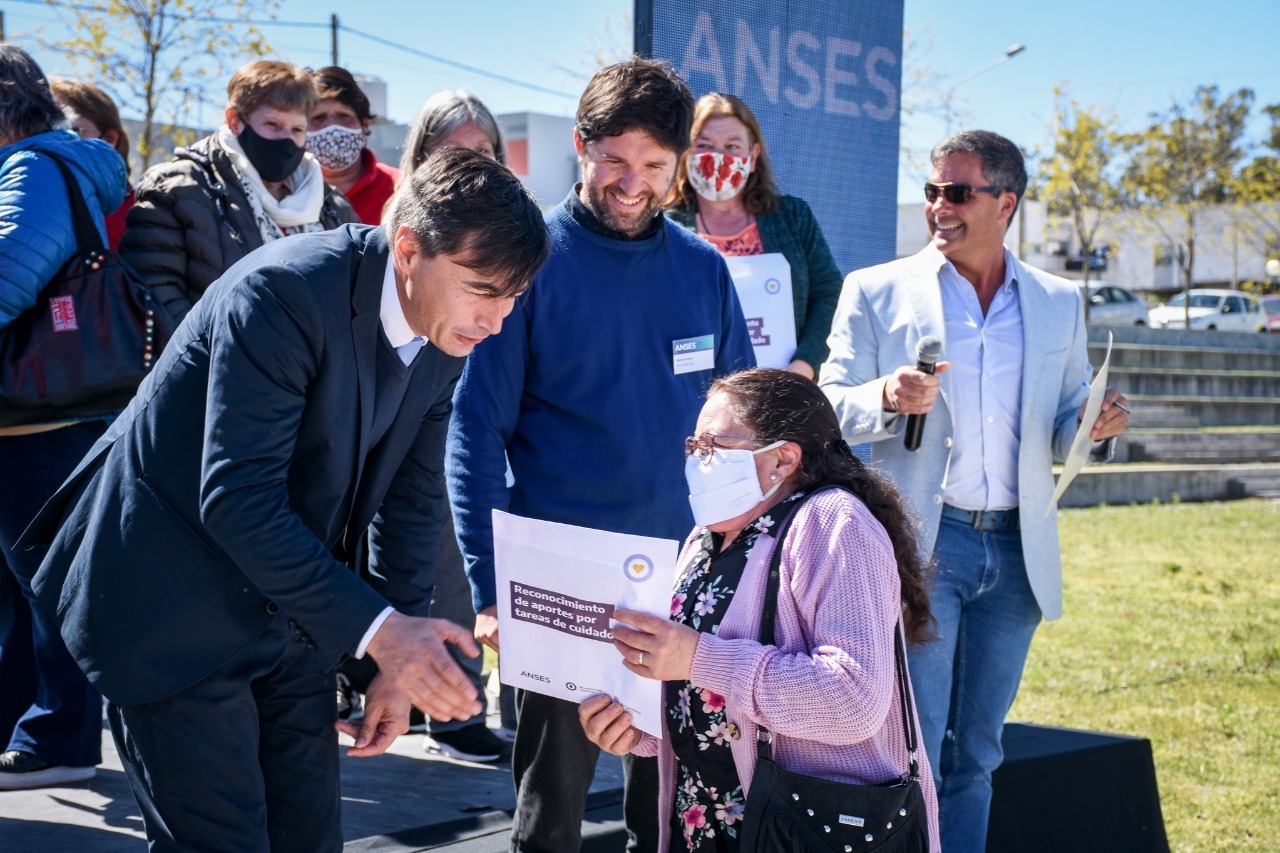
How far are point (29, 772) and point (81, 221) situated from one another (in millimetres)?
1599

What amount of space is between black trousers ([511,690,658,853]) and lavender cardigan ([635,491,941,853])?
0.62 metres

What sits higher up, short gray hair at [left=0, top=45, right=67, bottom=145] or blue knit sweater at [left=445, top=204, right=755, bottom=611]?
short gray hair at [left=0, top=45, right=67, bottom=145]

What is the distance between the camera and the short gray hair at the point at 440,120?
4.45m

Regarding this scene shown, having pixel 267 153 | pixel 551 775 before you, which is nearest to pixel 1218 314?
pixel 267 153

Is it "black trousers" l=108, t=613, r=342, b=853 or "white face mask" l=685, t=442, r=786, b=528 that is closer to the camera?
"black trousers" l=108, t=613, r=342, b=853

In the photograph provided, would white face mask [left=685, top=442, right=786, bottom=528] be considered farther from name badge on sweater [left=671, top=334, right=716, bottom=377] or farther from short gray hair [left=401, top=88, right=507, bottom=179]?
short gray hair [left=401, top=88, right=507, bottom=179]

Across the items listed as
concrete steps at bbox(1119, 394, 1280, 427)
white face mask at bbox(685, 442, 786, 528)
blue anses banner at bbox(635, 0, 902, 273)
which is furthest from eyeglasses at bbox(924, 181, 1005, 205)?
concrete steps at bbox(1119, 394, 1280, 427)

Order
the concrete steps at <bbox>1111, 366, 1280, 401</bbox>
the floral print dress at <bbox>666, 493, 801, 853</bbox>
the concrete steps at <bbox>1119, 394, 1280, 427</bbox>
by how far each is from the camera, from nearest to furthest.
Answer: the floral print dress at <bbox>666, 493, 801, 853</bbox>
the concrete steps at <bbox>1119, 394, 1280, 427</bbox>
the concrete steps at <bbox>1111, 366, 1280, 401</bbox>

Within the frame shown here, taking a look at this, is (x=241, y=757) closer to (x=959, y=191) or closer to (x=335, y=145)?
(x=959, y=191)

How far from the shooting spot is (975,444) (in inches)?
150

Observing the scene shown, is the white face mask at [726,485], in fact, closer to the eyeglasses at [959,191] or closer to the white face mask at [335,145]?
the eyeglasses at [959,191]

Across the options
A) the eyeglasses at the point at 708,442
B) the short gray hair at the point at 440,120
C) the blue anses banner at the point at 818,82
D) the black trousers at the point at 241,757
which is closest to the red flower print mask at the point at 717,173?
the blue anses banner at the point at 818,82

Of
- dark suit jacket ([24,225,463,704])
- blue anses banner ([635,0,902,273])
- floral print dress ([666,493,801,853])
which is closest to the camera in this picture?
dark suit jacket ([24,225,463,704])

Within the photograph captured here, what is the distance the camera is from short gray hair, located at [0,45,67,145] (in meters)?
3.53
